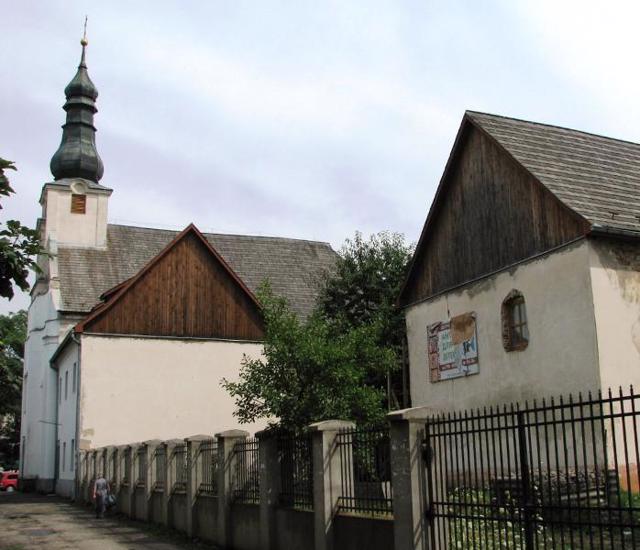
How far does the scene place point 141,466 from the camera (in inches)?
805

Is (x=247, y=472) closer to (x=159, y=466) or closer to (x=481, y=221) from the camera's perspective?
(x=159, y=466)

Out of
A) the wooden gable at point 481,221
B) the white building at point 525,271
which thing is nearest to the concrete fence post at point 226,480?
the white building at point 525,271

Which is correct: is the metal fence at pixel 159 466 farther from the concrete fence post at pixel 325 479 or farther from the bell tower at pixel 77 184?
the bell tower at pixel 77 184

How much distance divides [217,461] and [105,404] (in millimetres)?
15432

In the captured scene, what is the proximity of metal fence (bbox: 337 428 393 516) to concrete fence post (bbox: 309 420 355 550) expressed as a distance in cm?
8

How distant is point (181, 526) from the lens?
16609 millimetres

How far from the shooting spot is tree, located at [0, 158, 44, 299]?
7969 millimetres

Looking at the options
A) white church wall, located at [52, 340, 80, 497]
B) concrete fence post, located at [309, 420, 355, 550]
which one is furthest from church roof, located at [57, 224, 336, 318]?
concrete fence post, located at [309, 420, 355, 550]

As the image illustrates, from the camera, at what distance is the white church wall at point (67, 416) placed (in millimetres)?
30375

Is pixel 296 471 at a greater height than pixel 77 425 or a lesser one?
lesser

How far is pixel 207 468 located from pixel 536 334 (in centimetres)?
759

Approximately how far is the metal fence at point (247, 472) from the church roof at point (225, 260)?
20931mm

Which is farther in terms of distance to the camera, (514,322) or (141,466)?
(141,466)

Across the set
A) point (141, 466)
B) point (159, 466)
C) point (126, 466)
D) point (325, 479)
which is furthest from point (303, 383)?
point (325, 479)
